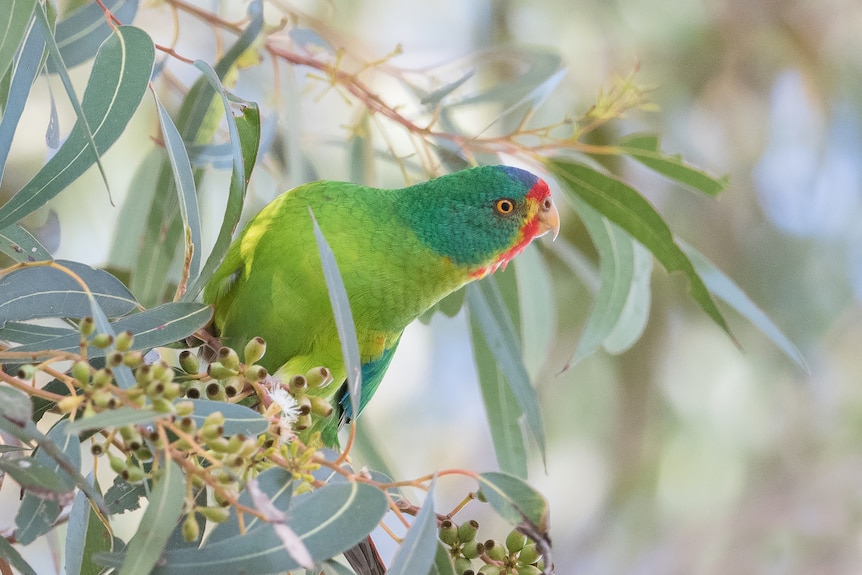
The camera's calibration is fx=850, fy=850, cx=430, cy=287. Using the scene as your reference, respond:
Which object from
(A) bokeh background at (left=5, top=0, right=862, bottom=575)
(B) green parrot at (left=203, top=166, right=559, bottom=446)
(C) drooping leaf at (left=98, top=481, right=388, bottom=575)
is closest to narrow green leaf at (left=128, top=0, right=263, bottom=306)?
(B) green parrot at (left=203, top=166, right=559, bottom=446)

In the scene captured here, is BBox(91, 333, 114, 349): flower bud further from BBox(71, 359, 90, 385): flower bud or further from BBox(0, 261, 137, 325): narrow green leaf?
BBox(0, 261, 137, 325): narrow green leaf

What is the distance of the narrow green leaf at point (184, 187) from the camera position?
54.2 inches

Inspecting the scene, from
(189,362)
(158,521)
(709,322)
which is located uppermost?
(709,322)

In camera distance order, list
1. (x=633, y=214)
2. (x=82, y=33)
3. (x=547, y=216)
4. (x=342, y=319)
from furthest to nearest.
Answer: (x=547, y=216) < (x=633, y=214) < (x=82, y=33) < (x=342, y=319)

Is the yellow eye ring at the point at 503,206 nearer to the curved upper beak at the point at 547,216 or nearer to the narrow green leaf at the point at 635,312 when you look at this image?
the curved upper beak at the point at 547,216

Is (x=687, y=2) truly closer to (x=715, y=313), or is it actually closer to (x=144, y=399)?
(x=715, y=313)

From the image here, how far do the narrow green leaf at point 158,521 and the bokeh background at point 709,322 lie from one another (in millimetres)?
3721

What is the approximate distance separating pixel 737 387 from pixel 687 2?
226 centimetres

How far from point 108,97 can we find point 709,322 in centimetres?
423

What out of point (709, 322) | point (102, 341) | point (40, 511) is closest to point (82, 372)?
point (102, 341)

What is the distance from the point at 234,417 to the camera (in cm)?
112

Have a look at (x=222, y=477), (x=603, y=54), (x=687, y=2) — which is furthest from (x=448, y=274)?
(x=687, y=2)

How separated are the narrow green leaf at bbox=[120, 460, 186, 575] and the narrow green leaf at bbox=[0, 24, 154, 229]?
0.64m

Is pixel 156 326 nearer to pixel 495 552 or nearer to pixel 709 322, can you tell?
pixel 495 552
